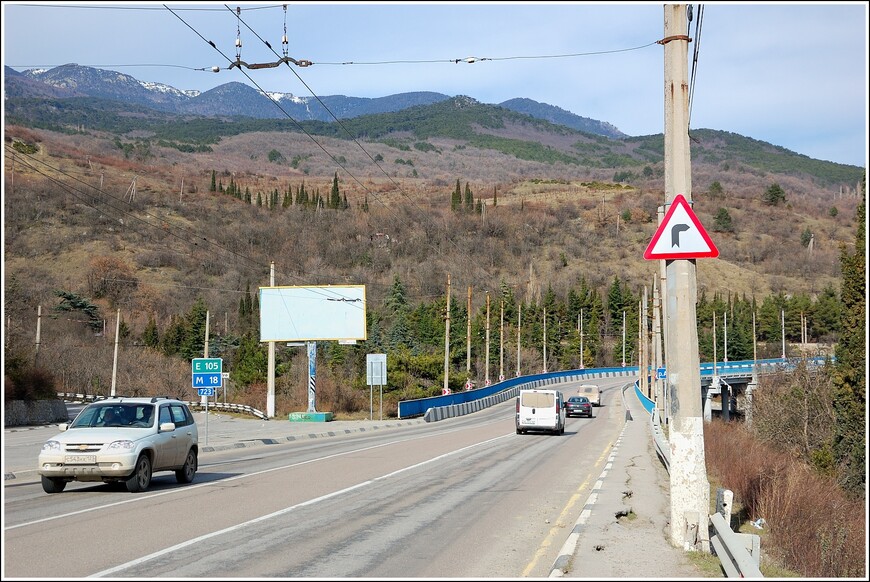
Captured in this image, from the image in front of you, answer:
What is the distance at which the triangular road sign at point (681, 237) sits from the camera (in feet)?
35.3

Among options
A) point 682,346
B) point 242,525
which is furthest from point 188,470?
point 682,346

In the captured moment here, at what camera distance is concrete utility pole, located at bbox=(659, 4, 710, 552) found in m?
10.6

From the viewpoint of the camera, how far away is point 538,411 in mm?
39688

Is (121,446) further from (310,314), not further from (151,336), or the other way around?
(151,336)

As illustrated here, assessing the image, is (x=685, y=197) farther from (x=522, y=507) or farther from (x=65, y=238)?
(x=65, y=238)

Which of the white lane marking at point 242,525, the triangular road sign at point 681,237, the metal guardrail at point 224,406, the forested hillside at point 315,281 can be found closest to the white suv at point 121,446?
the white lane marking at point 242,525

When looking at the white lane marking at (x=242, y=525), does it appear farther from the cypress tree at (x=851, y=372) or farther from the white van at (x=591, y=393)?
the white van at (x=591, y=393)

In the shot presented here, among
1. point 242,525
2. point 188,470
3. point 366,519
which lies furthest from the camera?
point 188,470

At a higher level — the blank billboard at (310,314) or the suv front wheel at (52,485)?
the blank billboard at (310,314)

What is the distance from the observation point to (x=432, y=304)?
138250 millimetres

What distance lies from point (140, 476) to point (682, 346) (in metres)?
10.4

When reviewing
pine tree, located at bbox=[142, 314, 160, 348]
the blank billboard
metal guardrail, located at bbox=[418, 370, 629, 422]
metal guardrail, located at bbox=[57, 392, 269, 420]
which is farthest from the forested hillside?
the blank billboard

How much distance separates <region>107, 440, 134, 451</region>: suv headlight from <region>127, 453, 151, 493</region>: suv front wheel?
0.37 meters

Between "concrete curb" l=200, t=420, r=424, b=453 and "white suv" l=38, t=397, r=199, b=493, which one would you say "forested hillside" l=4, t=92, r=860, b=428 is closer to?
"concrete curb" l=200, t=420, r=424, b=453
